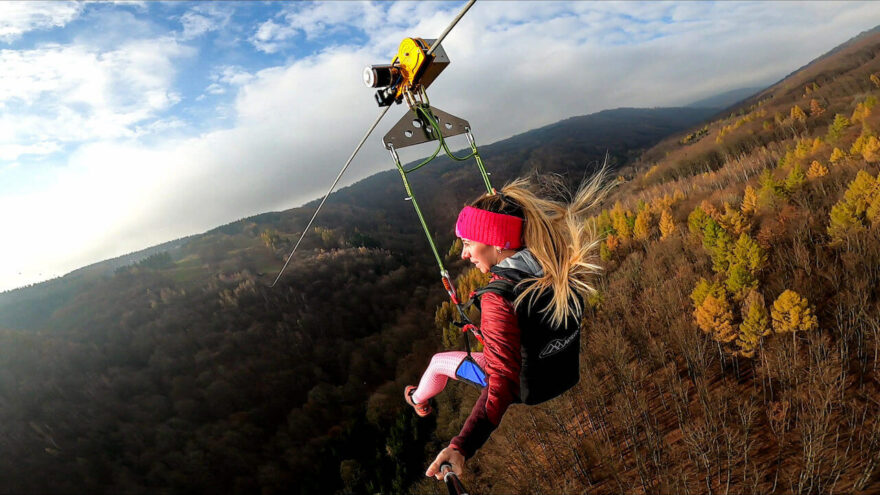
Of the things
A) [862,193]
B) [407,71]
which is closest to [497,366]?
[407,71]

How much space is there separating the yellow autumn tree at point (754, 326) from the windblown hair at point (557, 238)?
1078 inches

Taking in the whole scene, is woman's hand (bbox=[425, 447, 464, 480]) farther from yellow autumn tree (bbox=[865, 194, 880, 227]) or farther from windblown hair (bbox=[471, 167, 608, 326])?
yellow autumn tree (bbox=[865, 194, 880, 227])

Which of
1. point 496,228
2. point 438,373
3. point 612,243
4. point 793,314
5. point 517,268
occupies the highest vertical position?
point 496,228

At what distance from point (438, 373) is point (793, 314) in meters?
27.4

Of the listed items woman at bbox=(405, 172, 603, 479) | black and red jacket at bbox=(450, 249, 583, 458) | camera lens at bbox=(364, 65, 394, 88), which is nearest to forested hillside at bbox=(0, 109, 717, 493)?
camera lens at bbox=(364, 65, 394, 88)

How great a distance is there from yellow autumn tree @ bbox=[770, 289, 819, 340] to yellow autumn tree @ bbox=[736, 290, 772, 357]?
2.64 feet

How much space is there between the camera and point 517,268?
8.01ft

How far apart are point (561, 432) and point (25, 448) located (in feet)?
262

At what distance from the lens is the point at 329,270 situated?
113 m

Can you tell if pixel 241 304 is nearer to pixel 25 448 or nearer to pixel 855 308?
pixel 25 448

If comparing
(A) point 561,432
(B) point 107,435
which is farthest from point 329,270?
(A) point 561,432

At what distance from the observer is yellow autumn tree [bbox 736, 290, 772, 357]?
2369 centimetres

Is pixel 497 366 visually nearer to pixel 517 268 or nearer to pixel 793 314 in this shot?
pixel 517 268

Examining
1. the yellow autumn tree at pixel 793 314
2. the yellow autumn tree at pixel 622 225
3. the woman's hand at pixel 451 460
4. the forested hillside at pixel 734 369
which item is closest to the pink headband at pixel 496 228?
the woman's hand at pixel 451 460
